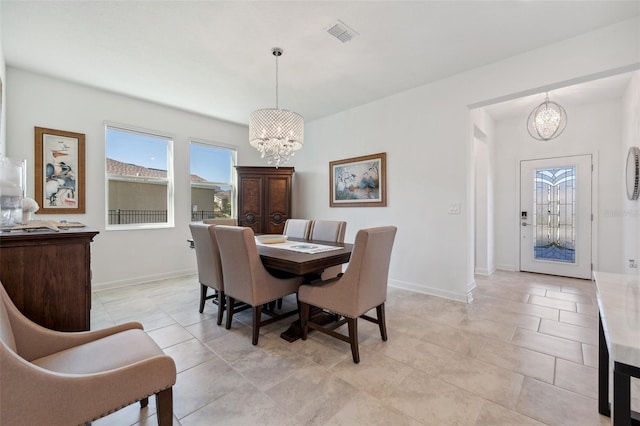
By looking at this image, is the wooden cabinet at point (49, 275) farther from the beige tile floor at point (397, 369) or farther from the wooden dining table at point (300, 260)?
the wooden dining table at point (300, 260)

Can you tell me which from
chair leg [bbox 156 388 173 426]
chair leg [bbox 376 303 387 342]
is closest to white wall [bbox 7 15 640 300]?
chair leg [bbox 376 303 387 342]

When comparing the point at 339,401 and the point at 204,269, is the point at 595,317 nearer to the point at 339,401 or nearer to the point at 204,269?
the point at 339,401

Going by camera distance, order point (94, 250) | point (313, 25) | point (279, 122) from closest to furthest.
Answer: point (313, 25) < point (279, 122) < point (94, 250)

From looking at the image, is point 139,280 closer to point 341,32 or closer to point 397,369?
point 397,369

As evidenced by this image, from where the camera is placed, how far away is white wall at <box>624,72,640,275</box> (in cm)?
309

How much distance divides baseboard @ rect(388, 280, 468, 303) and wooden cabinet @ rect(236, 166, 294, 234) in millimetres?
2329

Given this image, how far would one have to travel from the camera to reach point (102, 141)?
12.5 ft

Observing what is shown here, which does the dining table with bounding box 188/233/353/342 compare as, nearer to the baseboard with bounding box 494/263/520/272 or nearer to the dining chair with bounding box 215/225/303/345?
the dining chair with bounding box 215/225/303/345

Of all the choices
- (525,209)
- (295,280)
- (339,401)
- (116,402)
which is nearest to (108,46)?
(295,280)

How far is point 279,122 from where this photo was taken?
115 inches

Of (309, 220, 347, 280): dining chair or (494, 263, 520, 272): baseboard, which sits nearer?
(309, 220, 347, 280): dining chair

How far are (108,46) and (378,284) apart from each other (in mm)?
3520

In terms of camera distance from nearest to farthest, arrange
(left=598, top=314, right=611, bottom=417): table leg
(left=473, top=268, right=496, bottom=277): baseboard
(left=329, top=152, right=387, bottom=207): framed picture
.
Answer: (left=598, top=314, right=611, bottom=417): table leg < (left=329, top=152, right=387, bottom=207): framed picture < (left=473, top=268, right=496, bottom=277): baseboard

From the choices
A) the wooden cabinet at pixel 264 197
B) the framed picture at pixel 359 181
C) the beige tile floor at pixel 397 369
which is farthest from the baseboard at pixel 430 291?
the wooden cabinet at pixel 264 197
